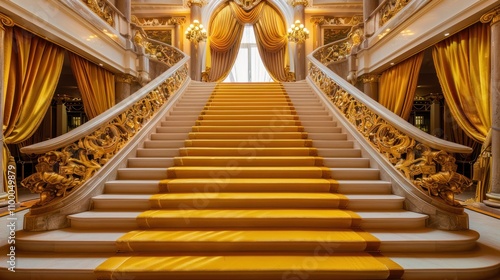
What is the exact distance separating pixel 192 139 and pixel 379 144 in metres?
2.68

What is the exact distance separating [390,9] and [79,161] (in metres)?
7.46

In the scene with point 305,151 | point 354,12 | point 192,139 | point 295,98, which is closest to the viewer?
point 305,151

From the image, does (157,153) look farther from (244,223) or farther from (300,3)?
(300,3)

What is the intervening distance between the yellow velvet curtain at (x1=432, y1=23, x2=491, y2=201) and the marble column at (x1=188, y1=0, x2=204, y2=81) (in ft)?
26.2

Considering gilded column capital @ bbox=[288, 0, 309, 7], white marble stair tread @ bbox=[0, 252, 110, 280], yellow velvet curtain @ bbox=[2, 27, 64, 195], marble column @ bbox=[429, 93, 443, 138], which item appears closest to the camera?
white marble stair tread @ bbox=[0, 252, 110, 280]

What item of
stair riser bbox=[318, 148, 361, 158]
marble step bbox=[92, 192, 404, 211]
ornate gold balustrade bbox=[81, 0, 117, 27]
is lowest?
marble step bbox=[92, 192, 404, 211]

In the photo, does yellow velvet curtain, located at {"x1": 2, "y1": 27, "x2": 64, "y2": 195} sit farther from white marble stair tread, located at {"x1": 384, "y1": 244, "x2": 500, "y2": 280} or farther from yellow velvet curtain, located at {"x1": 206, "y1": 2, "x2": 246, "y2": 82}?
yellow velvet curtain, located at {"x1": 206, "y1": 2, "x2": 246, "y2": 82}

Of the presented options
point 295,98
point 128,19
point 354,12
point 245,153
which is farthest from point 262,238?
point 354,12

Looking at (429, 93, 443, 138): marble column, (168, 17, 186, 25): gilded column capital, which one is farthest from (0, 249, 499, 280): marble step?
(168, 17, 186, 25): gilded column capital

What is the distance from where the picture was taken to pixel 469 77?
461cm

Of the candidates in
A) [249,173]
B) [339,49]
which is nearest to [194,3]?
[339,49]

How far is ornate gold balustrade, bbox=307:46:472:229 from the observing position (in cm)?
264

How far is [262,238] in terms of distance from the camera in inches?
94.0

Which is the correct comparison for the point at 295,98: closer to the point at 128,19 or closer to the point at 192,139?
the point at 192,139
